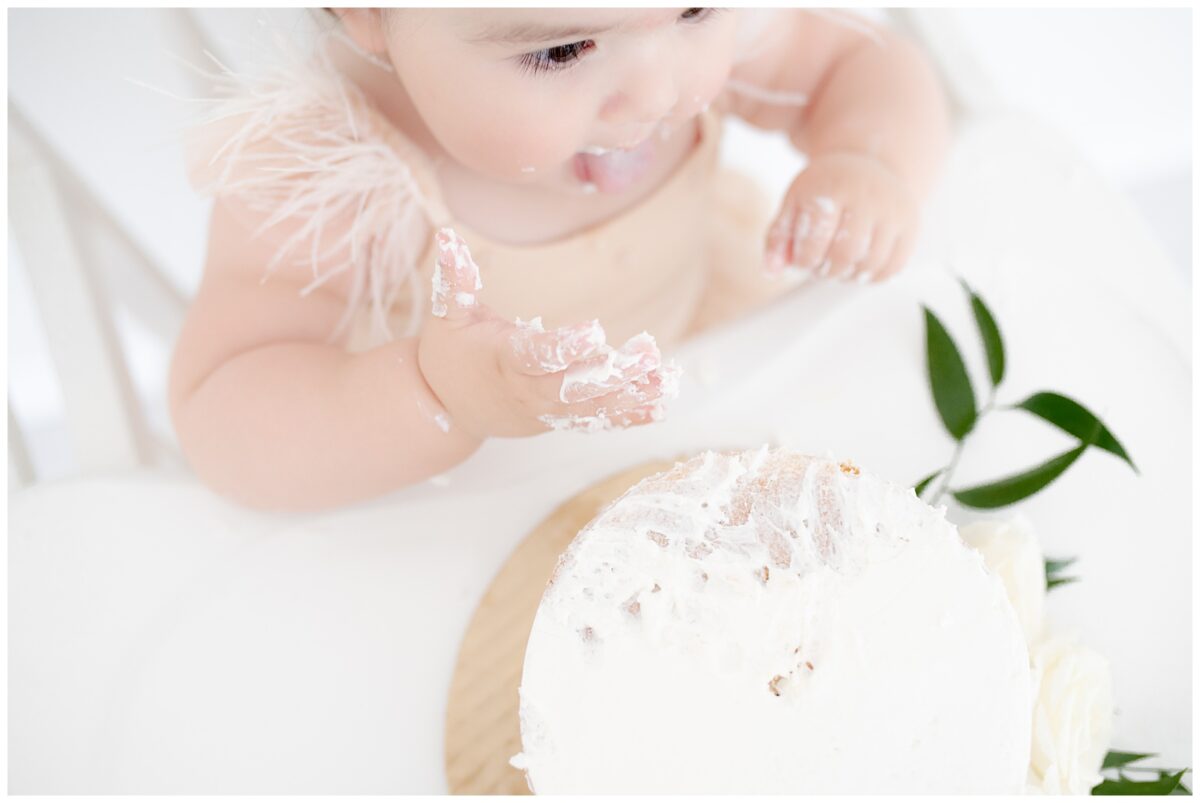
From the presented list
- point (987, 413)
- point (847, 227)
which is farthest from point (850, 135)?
point (987, 413)

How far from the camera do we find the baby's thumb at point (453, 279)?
417 mm

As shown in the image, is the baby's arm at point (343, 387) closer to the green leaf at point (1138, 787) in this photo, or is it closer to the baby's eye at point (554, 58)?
the baby's eye at point (554, 58)

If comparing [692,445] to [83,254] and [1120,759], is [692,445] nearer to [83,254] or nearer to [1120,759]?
[1120,759]

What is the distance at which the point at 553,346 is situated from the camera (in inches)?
15.6

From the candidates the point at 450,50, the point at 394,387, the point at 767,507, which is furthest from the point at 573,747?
the point at 450,50

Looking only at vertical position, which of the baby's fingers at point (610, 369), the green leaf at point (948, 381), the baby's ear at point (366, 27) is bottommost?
the green leaf at point (948, 381)

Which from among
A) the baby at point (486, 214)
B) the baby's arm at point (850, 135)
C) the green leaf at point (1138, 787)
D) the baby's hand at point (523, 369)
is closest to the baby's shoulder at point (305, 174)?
the baby at point (486, 214)

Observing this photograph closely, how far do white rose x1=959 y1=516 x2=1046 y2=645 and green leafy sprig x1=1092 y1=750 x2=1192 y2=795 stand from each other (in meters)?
0.07

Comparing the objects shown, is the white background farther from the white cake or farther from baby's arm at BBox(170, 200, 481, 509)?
the white cake

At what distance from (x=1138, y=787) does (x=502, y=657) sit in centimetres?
28

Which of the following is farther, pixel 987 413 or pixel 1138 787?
pixel 987 413

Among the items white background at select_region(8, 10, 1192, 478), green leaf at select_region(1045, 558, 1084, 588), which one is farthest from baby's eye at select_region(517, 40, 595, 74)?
white background at select_region(8, 10, 1192, 478)

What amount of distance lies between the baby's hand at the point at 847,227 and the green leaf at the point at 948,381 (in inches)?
1.9

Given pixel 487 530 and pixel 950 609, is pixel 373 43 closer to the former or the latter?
pixel 487 530
